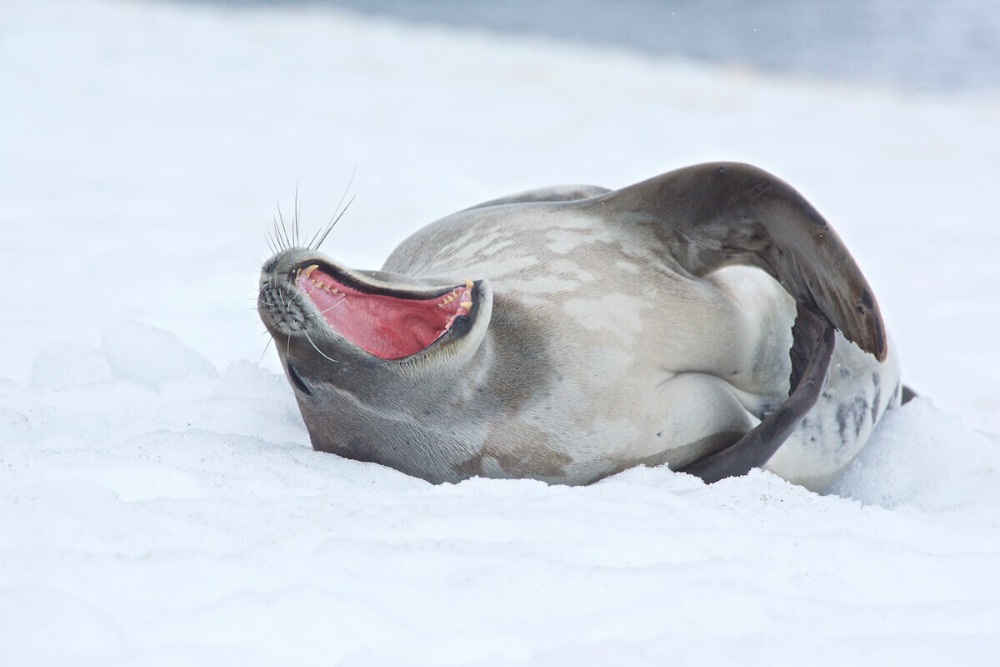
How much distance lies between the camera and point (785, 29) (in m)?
13.9

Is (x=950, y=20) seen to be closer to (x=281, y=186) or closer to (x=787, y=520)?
(x=281, y=186)

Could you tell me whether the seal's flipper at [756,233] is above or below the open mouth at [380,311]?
above

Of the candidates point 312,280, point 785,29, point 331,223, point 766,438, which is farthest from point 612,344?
point 785,29

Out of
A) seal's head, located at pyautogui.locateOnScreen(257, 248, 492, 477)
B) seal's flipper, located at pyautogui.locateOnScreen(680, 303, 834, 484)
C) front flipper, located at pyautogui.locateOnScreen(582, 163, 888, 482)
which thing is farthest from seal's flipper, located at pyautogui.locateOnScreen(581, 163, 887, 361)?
seal's head, located at pyautogui.locateOnScreen(257, 248, 492, 477)

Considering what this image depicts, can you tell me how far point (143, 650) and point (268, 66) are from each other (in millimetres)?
8363

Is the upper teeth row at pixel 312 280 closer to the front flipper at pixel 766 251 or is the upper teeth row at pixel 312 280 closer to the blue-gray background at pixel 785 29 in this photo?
the front flipper at pixel 766 251

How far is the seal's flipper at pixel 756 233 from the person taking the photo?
2512 mm

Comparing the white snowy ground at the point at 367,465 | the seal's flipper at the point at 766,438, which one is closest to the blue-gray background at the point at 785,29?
the white snowy ground at the point at 367,465

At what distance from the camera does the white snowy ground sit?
1644 millimetres

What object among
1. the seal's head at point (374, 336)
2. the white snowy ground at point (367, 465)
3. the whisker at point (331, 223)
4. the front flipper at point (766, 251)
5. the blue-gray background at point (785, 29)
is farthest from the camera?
the blue-gray background at point (785, 29)

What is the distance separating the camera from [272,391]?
3.27 metres

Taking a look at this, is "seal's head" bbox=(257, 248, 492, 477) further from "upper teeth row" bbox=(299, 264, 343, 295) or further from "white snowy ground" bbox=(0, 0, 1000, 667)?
"white snowy ground" bbox=(0, 0, 1000, 667)

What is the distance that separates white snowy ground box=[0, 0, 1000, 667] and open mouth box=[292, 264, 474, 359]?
0.88ft

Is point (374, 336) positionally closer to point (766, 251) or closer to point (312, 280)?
point (312, 280)
